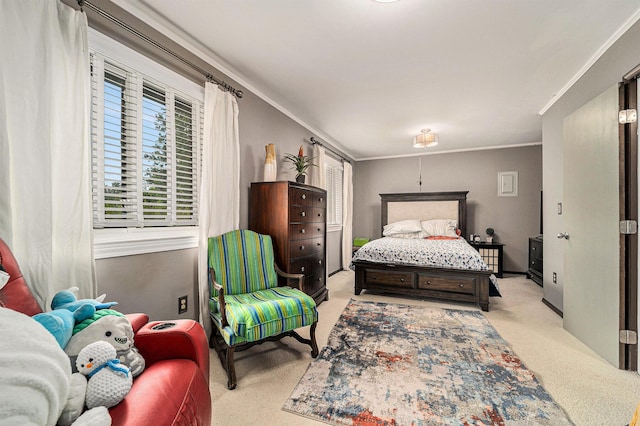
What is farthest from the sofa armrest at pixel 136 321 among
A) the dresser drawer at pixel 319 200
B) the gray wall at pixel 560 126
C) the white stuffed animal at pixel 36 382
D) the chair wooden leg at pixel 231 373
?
the gray wall at pixel 560 126

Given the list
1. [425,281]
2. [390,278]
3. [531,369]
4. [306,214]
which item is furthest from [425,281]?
[306,214]

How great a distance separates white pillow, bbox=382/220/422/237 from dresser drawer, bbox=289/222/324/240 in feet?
7.60

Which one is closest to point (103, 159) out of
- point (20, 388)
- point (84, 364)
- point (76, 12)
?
point (76, 12)

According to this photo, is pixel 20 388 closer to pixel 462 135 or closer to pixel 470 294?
Result: pixel 470 294

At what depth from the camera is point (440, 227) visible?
17.1ft

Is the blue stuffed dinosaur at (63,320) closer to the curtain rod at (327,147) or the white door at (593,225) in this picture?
the white door at (593,225)

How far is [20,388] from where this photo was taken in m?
0.65

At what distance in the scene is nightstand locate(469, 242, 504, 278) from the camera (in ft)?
16.5

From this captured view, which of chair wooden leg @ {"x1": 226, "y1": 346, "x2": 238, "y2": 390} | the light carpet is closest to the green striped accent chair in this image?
chair wooden leg @ {"x1": 226, "y1": 346, "x2": 238, "y2": 390}

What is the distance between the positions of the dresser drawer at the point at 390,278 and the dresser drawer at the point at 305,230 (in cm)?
100

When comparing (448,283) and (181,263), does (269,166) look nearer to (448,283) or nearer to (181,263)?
(181,263)

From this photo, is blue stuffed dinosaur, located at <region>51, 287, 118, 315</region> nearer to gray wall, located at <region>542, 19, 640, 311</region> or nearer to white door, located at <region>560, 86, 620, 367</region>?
white door, located at <region>560, 86, 620, 367</region>

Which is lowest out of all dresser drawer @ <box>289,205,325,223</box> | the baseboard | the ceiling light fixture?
the baseboard

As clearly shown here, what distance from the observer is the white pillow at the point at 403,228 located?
5.28 m
